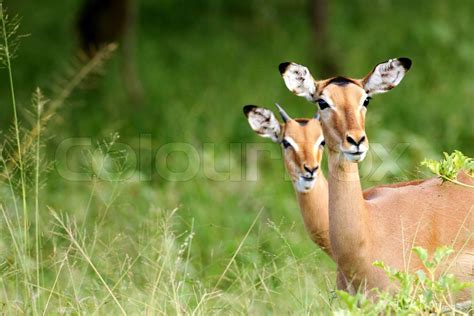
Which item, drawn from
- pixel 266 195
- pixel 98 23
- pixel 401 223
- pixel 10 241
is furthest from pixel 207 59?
pixel 401 223

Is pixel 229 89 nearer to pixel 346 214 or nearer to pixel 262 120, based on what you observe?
pixel 262 120

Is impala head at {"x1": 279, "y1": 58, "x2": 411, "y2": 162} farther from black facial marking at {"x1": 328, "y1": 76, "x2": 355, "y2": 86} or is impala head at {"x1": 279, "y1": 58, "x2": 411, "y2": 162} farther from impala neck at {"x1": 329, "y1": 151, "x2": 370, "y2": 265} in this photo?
impala neck at {"x1": 329, "y1": 151, "x2": 370, "y2": 265}

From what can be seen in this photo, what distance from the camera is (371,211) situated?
5227 millimetres

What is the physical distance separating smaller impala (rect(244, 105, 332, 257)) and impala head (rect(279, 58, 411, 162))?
2.51 feet

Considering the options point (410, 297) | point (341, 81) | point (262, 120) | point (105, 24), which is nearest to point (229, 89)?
point (105, 24)

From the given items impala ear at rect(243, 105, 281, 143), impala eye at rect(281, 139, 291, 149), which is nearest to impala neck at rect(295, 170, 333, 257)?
impala eye at rect(281, 139, 291, 149)

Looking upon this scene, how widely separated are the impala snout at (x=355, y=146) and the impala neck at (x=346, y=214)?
0.24 metres

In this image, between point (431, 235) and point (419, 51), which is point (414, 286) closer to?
point (431, 235)

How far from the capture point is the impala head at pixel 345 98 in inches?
187

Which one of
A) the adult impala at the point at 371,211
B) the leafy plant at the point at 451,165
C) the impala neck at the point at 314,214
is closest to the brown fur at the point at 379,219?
the adult impala at the point at 371,211

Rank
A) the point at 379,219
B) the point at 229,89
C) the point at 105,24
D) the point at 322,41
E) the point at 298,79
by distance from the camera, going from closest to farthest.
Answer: the point at 298,79 → the point at 379,219 → the point at 105,24 → the point at 229,89 → the point at 322,41

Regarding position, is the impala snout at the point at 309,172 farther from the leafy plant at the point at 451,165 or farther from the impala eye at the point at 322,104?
the leafy plant at the point at 451,165

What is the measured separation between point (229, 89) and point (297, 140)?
732 centimetres

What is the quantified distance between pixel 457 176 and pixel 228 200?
497 centimetres
